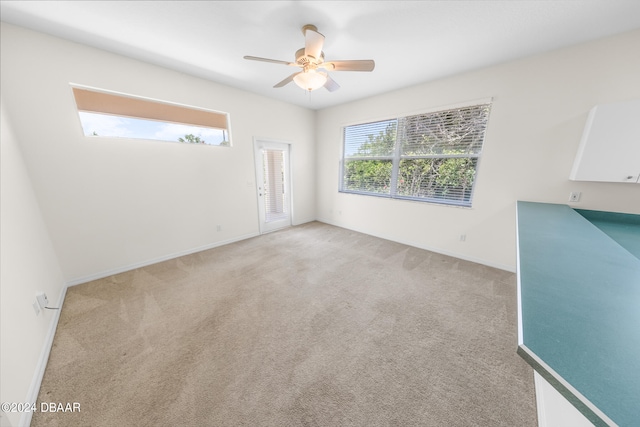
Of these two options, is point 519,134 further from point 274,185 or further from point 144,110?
point 144,110

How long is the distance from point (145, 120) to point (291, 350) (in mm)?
3223

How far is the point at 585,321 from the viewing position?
0.69 metres

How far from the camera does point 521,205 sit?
7.92ft

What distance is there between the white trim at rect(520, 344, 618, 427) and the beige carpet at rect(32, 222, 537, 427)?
3.27 ft

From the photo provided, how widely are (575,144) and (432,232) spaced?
5.91ft

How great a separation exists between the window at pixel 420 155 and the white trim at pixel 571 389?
9.72ft

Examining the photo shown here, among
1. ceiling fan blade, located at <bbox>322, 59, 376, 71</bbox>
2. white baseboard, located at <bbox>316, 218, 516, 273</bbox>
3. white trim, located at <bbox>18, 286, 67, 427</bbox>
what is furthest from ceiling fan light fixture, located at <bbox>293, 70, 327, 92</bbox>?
white trim, located at <bbox>18, 286, 67, 427</bbox>

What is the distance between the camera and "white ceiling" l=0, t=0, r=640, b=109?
65.6 inches

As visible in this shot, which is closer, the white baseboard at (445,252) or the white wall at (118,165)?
the white wall at (118,165)

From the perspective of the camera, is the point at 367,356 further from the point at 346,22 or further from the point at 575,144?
the point at 575,144

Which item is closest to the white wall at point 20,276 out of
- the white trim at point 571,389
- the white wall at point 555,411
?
the white trim at point 571,389

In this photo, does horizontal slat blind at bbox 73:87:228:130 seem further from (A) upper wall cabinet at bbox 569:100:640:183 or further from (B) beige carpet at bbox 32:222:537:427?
(A) upper wall cabinet at bbox 569:100:640:183

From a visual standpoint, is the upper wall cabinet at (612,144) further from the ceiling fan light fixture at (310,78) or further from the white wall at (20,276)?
the white wall at (20,276)

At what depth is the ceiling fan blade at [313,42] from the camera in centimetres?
165
